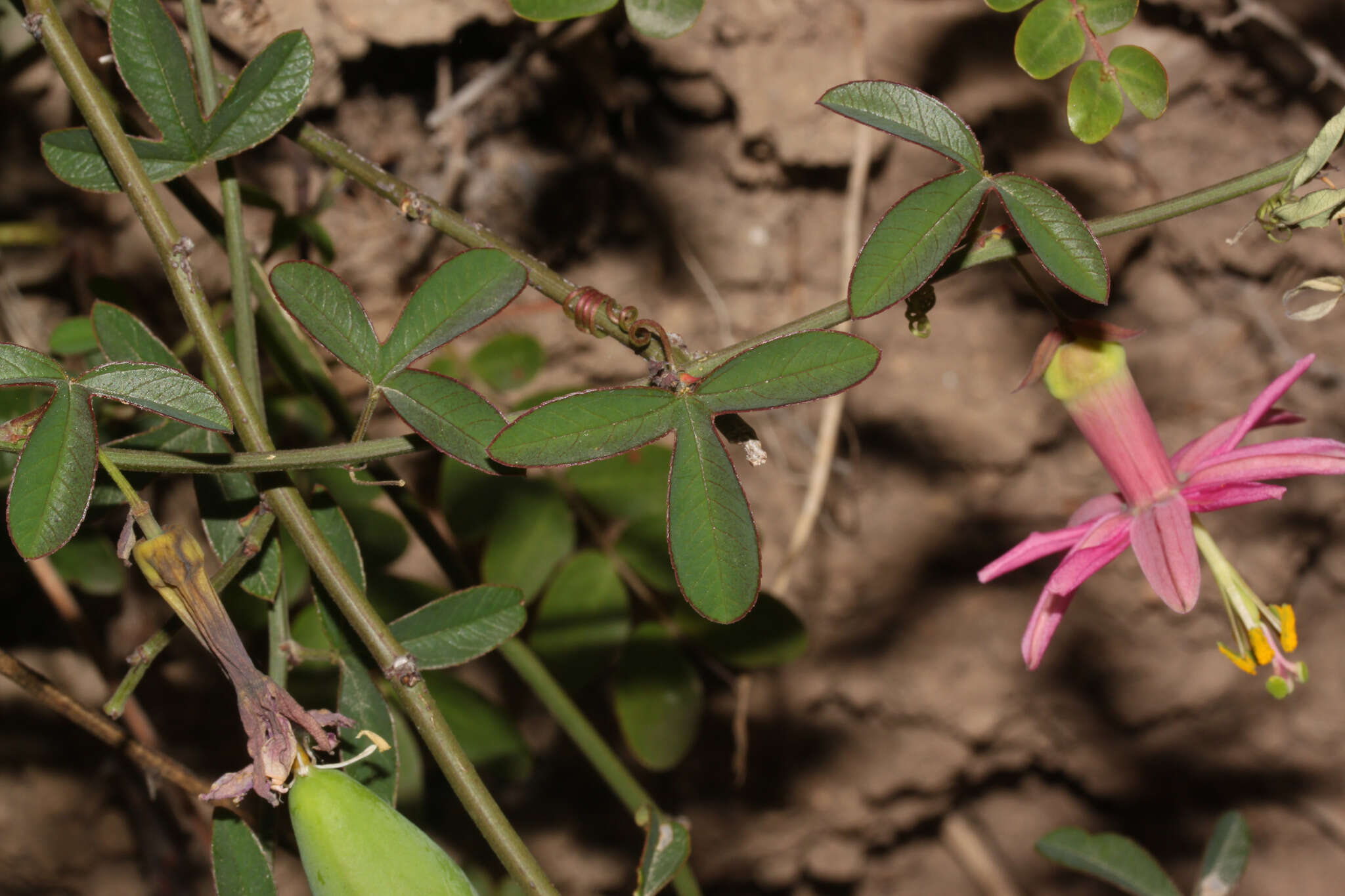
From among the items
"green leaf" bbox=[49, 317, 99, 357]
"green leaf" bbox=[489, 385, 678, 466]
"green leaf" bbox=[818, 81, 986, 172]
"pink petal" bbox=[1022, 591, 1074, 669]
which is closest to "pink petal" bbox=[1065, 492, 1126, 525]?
"pink petal" bbox=[1022, 591, 1074, 669]

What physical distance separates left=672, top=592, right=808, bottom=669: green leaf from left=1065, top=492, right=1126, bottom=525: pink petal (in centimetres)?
45

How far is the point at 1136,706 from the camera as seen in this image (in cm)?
196

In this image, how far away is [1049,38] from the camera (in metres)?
0.93

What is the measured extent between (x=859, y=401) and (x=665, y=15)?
3.27ft

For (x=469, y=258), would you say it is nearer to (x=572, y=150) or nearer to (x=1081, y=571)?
(x=1081, y=571)

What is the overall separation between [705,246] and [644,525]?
59 centimetres

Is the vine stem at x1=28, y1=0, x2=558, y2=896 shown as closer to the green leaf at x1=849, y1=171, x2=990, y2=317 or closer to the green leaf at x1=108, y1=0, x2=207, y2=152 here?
the green leaf at x1=108, y1=0, x2=207, y2=152

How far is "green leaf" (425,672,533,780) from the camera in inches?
53.5

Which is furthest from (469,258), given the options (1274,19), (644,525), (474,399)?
(1274,19)

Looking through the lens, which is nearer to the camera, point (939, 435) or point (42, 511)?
point (42, 511)

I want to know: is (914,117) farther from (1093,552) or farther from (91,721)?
(91,721)

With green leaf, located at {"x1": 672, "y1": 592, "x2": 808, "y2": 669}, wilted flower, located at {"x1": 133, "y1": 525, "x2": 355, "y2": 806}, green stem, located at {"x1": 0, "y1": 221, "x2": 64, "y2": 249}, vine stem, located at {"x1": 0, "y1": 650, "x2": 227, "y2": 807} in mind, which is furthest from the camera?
green stem, located at {"x1": 0, "y1": 221, "x2": 64, "y2": 249}

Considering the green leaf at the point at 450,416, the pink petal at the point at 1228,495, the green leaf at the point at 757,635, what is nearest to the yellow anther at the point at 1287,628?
the pink petal at the point at 1228,495

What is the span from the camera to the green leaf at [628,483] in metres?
1.41
